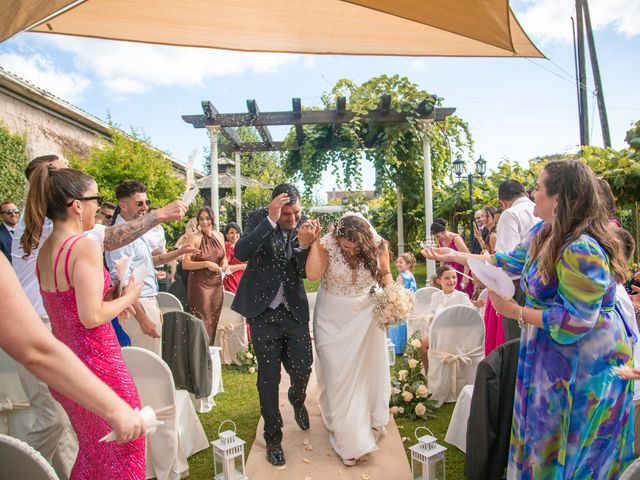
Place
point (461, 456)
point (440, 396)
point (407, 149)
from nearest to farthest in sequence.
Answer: point (461, 456)
point (440, 396)
point (407, 149)

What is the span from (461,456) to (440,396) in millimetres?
1051

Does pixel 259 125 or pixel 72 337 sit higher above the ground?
pixel 259 125

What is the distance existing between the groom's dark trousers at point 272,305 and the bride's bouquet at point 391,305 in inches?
23.4

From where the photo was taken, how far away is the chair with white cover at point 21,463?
1484 millimetres

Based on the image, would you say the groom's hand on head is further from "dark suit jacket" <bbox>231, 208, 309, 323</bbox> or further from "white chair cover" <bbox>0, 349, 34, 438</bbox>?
"white chair cover" <bbox>0, 349, 34, 438</bbox>

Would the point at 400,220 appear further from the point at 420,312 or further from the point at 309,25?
the point at 309,25

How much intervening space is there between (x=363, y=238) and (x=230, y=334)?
3.43 meters

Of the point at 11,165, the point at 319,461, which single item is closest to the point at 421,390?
the point at 319,461

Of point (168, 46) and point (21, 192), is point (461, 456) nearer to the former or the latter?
point (168, 46)

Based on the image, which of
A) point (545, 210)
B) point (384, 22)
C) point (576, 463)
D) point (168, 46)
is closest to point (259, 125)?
point (168, 46)

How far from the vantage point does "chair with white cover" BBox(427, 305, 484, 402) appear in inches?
171

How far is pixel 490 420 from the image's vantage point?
2615mm

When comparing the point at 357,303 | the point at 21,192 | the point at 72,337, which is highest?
the point at 21,192

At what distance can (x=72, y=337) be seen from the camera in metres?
2.03
